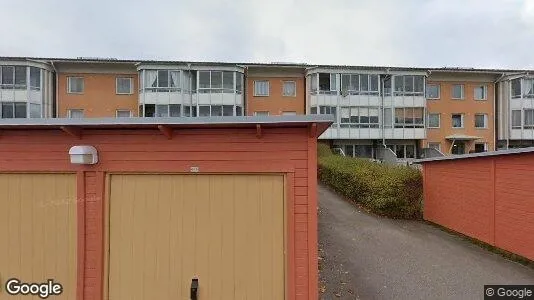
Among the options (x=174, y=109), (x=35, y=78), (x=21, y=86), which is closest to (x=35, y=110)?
(x=21, y=86)

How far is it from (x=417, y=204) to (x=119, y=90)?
2697cm

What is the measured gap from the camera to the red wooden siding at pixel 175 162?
459 centimetres

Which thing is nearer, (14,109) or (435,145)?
(14,109)

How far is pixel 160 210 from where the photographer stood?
4.80 metres

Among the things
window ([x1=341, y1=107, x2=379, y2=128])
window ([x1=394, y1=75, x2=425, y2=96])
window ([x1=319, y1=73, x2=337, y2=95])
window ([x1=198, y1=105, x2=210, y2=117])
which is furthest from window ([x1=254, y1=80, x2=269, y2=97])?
window ([x1=394, y1=75, x2=425, y2=96])

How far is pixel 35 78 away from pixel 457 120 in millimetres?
39479

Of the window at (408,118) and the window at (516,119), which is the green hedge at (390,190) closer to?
the window at (408,118)

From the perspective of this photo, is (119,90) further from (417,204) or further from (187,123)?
(187,123)

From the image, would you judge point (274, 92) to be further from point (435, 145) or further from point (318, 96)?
point (435, 145)

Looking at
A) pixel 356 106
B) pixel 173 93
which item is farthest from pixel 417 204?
pixel 173 93

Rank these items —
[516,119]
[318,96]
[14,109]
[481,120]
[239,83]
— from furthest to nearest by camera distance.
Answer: [481,120] < [516,119] < [318,96] < [239,83] < [14,109]

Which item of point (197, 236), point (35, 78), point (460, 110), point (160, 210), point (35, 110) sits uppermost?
point (35, 78)

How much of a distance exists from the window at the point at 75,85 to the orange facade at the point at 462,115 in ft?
108

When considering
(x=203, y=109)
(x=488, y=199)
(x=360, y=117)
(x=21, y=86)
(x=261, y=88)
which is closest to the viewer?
(x=488, y=199)
